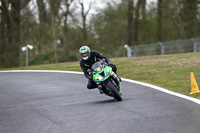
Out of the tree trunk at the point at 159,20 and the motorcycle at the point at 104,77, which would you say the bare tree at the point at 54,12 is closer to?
the tree trunk at the point at 159,20

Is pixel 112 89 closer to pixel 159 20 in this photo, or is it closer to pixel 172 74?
pixel 172 74

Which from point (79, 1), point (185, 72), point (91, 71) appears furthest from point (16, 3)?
point (91, 71)

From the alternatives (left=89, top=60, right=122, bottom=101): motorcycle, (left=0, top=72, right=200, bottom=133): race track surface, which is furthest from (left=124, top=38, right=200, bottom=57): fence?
(left=89, top=60, right=122, bottom=101): motorcycle

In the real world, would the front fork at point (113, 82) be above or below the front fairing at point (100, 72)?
below

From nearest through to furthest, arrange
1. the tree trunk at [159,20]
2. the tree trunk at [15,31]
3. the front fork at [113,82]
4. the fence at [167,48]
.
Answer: the front fork at [113,82] → the fence at [167,48] → the tree trunk at [15,31] → the tree trunk at [159,20]

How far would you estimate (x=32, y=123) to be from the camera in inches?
298

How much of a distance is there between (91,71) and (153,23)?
33.2 metres

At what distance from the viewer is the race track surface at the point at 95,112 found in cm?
681

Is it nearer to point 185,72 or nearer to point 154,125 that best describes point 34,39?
point 185,72

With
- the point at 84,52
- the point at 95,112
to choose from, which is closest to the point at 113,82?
the point at 84,52

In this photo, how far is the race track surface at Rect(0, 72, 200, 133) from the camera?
6808 mm

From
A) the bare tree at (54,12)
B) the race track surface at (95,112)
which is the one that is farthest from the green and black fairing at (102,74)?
the bare tree at (54,12)

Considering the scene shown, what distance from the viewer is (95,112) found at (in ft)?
27.8

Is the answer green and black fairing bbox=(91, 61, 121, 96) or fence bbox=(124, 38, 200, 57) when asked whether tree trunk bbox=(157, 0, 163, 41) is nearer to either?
fence bbox=(124, 38, 200, 57)
